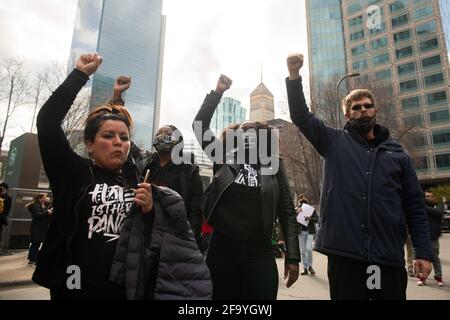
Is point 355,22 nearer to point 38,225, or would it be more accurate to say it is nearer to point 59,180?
point 38,225

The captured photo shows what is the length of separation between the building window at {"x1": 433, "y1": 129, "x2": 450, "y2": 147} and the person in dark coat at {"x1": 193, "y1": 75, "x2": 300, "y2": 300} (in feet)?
178

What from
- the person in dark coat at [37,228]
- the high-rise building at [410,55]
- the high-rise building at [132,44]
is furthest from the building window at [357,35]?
the high-rise building at [132,44]

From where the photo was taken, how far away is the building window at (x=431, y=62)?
4857 centimetres

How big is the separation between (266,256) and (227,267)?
0.33m

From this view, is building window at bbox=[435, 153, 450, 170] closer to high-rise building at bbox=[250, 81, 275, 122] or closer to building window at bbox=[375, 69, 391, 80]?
building window at bbox=[375, 69, 391, 80]

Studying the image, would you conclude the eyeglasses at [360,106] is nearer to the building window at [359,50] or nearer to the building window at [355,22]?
the building window at [359,50]

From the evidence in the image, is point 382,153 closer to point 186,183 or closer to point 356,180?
point 356,180

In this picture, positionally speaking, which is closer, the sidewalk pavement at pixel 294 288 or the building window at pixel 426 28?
the sidewalk pavement at pixel 294 288

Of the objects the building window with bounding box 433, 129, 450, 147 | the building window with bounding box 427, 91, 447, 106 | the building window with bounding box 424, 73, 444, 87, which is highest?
the building window with bounding box 424, 73, 444, 87

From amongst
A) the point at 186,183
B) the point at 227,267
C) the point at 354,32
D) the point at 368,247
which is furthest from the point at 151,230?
the point at 354,32

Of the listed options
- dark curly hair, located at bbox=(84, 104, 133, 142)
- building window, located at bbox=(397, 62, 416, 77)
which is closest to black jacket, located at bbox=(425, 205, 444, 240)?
dark curly hair, located at bbox=(84, 104, 133, 142)

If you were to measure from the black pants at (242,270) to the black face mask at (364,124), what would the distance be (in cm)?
120

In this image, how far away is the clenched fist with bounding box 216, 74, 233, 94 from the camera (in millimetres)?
3070

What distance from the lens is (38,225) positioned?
8578 mm
